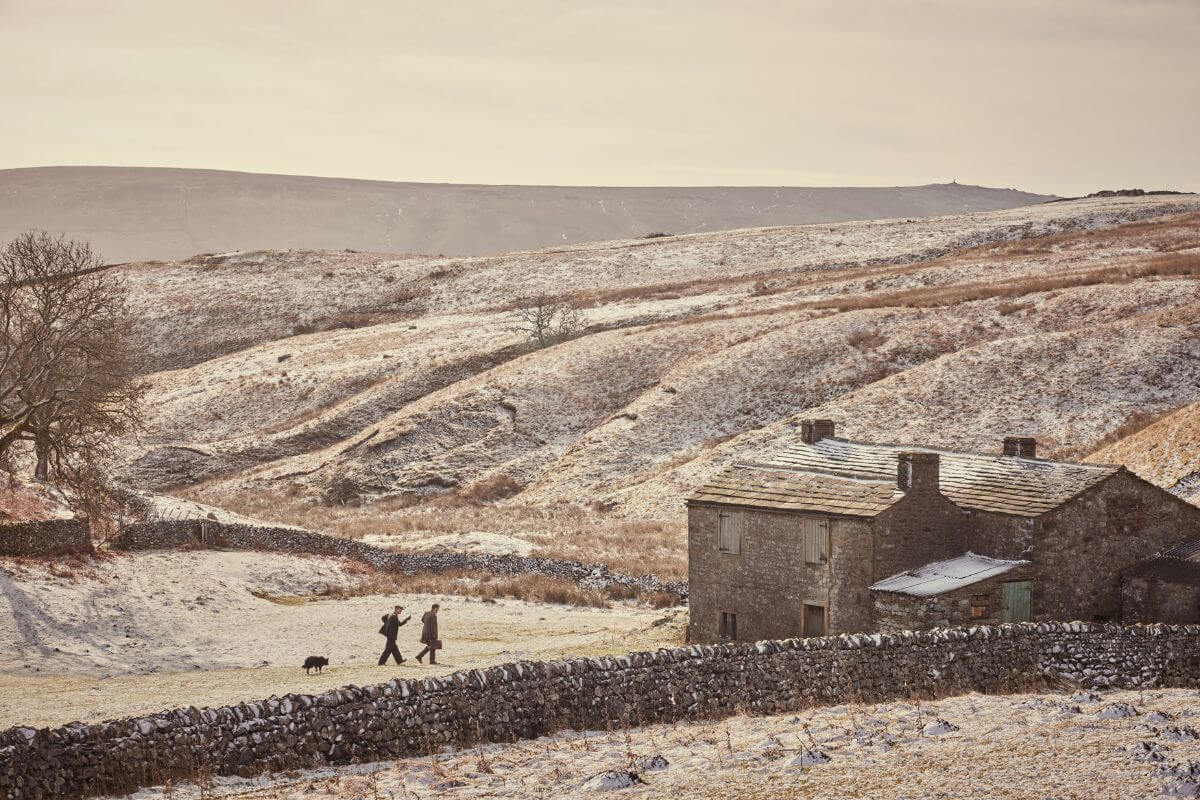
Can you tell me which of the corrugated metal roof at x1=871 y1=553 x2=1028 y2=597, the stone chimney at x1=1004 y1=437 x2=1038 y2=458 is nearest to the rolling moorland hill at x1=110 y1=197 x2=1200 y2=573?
the stone chimney at x1=1004 y1=437 x2=1038 y2=458

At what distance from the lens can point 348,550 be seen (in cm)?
5325

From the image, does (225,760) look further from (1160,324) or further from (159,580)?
(1160,324)

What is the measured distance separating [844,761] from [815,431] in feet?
70.8

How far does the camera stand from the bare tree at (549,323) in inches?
3961

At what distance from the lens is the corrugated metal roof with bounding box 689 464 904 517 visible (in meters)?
32.6

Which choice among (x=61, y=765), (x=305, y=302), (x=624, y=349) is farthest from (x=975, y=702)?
(x=305, y=302)

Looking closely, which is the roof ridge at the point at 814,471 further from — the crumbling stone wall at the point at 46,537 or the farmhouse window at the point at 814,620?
the crumbling stone wall at the point at 46,537

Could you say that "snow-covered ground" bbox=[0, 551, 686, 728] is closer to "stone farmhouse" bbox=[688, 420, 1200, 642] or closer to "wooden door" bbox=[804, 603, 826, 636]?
"stone farmhouse" bbox=[688, 420, 1200, 642]

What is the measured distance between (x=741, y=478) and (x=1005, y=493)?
23.4 feet

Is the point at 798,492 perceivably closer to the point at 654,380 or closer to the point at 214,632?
the point at 214,632

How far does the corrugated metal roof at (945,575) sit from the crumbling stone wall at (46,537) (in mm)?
27526

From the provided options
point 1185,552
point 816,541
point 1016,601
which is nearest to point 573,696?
point 816,541

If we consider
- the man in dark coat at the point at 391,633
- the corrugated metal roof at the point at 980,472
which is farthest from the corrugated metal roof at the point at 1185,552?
the man in dark coat at the point at 391,633

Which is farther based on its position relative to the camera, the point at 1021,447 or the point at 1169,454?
the point at 1169,454
